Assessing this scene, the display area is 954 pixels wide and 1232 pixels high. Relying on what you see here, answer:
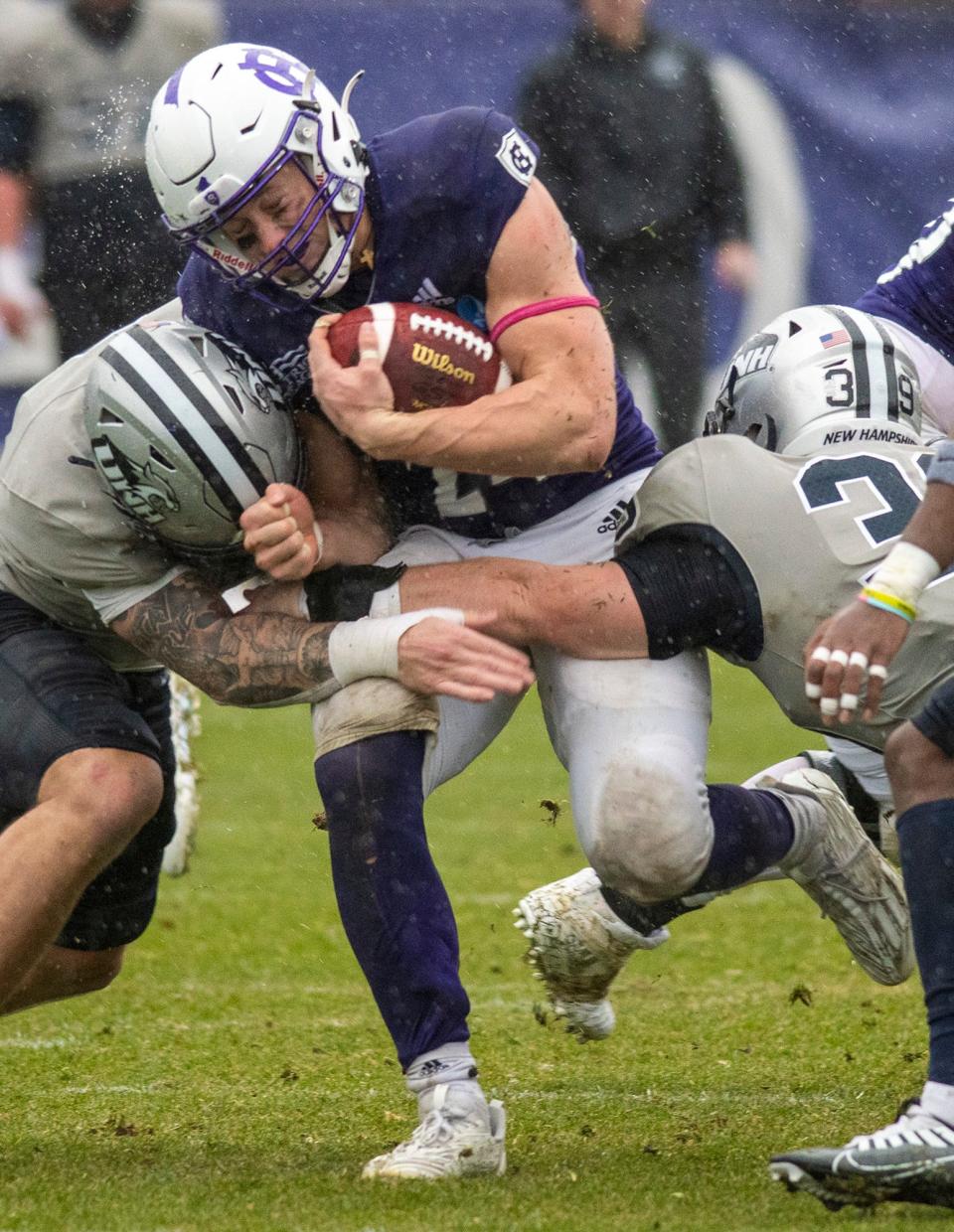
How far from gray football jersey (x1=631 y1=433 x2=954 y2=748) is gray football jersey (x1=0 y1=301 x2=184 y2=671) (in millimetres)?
1018

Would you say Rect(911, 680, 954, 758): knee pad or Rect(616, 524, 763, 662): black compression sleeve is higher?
Rect(911, 680, 954, 758): knee pad

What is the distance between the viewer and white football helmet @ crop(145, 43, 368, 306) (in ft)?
13.0

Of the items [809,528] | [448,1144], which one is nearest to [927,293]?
[809,528]

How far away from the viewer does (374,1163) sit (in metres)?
3.71

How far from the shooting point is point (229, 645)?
4062 mm

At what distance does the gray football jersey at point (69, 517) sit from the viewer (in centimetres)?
412

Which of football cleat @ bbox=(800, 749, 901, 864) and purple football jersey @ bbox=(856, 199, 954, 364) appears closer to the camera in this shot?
football cleat @ bbox=(800, 749, 901, 864)

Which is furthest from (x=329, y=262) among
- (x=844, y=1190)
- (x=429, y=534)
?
(x=844, y=1190)

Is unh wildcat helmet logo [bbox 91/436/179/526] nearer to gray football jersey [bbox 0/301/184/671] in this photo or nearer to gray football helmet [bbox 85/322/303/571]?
gray football helmet [bbox 85/322/303/571]

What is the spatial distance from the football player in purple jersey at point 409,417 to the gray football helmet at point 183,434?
0.09m

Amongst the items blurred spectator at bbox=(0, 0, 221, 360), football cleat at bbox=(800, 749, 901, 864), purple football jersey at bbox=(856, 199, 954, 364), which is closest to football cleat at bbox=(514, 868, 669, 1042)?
football cleat at bbox=(800, 749, 901, 864)

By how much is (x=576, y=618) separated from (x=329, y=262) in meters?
0.83

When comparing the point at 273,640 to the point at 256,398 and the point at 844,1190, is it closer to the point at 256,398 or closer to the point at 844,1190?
the point at 256,398

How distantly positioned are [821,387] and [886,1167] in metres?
→ 1.82
